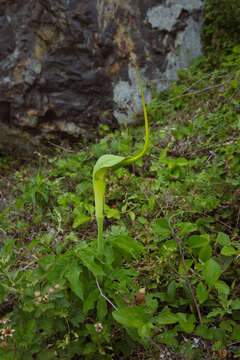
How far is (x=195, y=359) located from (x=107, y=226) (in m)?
1.06

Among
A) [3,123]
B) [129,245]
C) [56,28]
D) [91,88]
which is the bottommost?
[129,245]

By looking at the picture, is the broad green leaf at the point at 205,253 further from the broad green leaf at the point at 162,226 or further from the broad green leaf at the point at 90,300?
the broad green leaf at the point at 90,300

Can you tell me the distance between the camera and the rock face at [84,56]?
129 inches

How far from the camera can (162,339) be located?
0.95 metres

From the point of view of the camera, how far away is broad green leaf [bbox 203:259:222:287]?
109cm

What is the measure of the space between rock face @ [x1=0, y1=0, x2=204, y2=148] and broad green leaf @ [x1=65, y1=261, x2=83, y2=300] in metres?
2.76

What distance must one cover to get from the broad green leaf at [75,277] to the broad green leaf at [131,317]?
14 centimetres

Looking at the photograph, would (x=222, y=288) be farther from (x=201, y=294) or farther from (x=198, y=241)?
(x=198, y=241)

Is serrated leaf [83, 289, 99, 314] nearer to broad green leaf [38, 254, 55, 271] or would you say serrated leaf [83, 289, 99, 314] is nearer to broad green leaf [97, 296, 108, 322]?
broad green leaf [97, 296, 108, 322]

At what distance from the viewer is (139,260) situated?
1.33 m

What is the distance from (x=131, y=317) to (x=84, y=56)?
10.6 feet

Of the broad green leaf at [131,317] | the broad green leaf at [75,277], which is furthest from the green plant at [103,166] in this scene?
the broad green leaf at [131,317]

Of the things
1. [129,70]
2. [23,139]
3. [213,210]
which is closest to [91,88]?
[129,70]

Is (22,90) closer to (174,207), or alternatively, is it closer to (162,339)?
(174,207)
